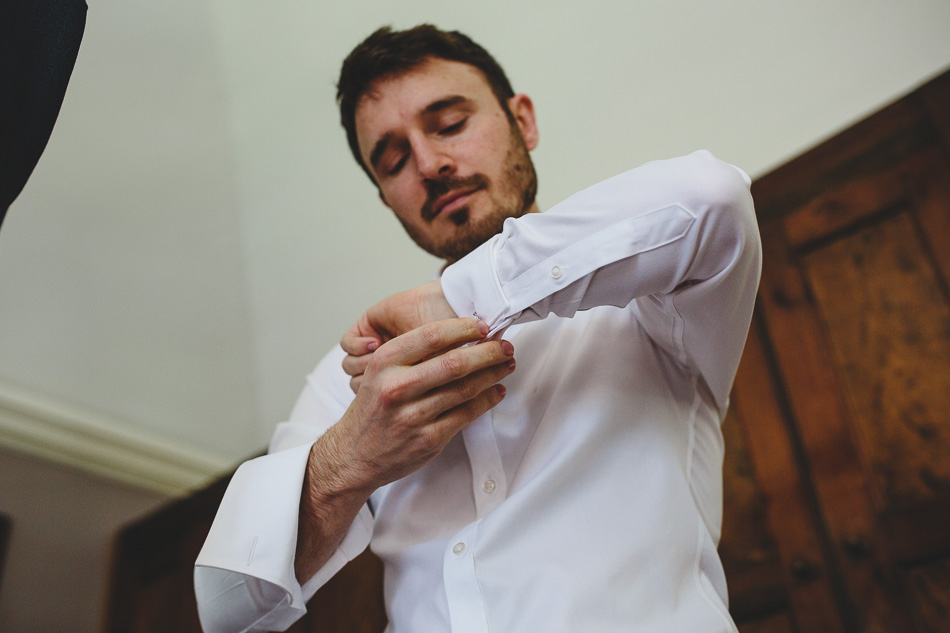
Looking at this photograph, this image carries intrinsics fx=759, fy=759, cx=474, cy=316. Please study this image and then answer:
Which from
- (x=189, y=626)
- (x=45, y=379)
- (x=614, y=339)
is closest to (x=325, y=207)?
(x=45, y=379)

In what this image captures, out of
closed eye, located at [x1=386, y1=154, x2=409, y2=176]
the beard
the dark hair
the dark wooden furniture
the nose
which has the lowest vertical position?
the dark wooden furniture

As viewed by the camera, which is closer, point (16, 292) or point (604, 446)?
point (604, 446)

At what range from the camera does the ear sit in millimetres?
1422

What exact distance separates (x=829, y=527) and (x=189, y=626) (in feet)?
5.49

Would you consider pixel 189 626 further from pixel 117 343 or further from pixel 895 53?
pixel 895 53

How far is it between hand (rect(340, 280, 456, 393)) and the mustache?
0.37 meters

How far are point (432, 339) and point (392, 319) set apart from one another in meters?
0.13

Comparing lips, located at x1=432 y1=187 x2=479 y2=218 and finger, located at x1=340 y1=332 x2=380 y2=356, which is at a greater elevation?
lips, located at x1=432 y1=187 x2=479 y2=218

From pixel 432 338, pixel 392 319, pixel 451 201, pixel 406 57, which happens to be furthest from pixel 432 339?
pixel 406 57

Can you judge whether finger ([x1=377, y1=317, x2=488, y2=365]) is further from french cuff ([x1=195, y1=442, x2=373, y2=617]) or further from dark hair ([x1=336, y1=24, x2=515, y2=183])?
dark hair ([x1=336, y1=24, x2=515, y2=183])

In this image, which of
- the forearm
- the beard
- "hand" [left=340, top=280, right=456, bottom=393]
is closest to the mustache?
the beard

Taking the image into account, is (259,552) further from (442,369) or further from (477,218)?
(477,218)

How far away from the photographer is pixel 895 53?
152cm

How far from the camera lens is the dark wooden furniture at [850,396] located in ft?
4.02
